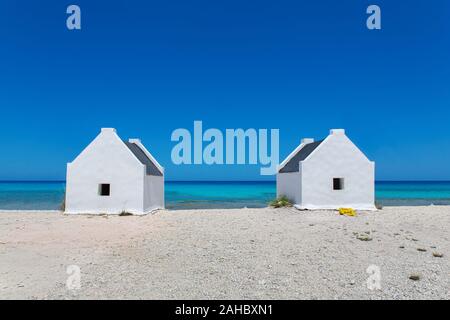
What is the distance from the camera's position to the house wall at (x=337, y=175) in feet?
66.5

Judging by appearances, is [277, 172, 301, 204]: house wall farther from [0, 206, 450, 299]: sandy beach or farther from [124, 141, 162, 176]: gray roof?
[124, 141, 162, 176]: gray roof

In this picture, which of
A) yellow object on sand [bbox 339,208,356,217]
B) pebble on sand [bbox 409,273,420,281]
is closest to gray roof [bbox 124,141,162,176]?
yellow object on sand [bbox 339,208,356,217]

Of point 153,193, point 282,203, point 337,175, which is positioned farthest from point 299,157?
point 153,193

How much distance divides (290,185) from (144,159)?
29.7 ft

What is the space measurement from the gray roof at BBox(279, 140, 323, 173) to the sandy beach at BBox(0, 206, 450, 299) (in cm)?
501

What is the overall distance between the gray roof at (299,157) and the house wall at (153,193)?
799 cm

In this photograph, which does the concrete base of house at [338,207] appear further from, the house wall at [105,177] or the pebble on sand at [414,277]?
the pebble on sand at [414,277]

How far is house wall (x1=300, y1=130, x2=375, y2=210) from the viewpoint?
Answer: 20266 millimetres

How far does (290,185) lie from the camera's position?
22219mm

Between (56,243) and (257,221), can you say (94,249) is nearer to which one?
(56,243)

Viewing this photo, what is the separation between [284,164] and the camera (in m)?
24.7

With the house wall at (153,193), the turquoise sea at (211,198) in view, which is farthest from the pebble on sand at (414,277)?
the turquoise sea at (211,198)
